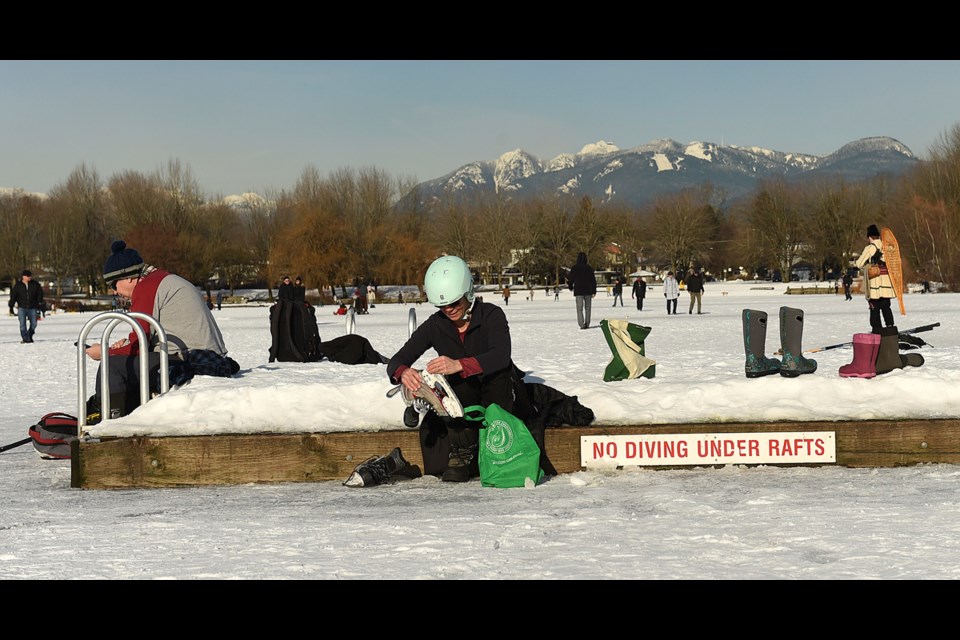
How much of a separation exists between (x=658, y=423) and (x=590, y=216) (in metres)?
97.9

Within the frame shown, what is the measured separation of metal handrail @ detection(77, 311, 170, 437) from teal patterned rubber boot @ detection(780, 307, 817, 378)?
14.8 feet

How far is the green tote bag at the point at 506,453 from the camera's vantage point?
667 centimetres

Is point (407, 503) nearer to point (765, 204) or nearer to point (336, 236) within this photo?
point (336, 236)

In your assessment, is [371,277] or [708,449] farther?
[371,277]

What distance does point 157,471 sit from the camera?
22.9 ft

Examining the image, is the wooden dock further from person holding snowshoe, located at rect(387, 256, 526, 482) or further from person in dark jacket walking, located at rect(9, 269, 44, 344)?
person in dark jacket walking, located at rect(9, 269, 44, 344)

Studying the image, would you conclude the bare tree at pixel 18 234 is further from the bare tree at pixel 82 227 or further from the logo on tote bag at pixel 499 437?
the logo on tote bag at pixel 499 437

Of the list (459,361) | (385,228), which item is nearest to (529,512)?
(459,361)

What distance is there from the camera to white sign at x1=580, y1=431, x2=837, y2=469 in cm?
704

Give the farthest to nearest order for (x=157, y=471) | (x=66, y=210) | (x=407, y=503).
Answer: (x=66, y=210)
(x=157, y=471)
(x=407, y=503)

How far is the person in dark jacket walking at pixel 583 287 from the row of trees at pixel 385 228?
5224cm

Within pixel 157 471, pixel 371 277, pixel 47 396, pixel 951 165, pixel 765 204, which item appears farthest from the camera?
pixel 765 204

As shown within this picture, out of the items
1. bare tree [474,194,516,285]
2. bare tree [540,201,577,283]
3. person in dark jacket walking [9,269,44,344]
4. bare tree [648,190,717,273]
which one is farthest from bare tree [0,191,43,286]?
person in dark jacket walking [9,269,44,344]

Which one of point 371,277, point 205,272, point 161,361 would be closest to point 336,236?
point 371,277
